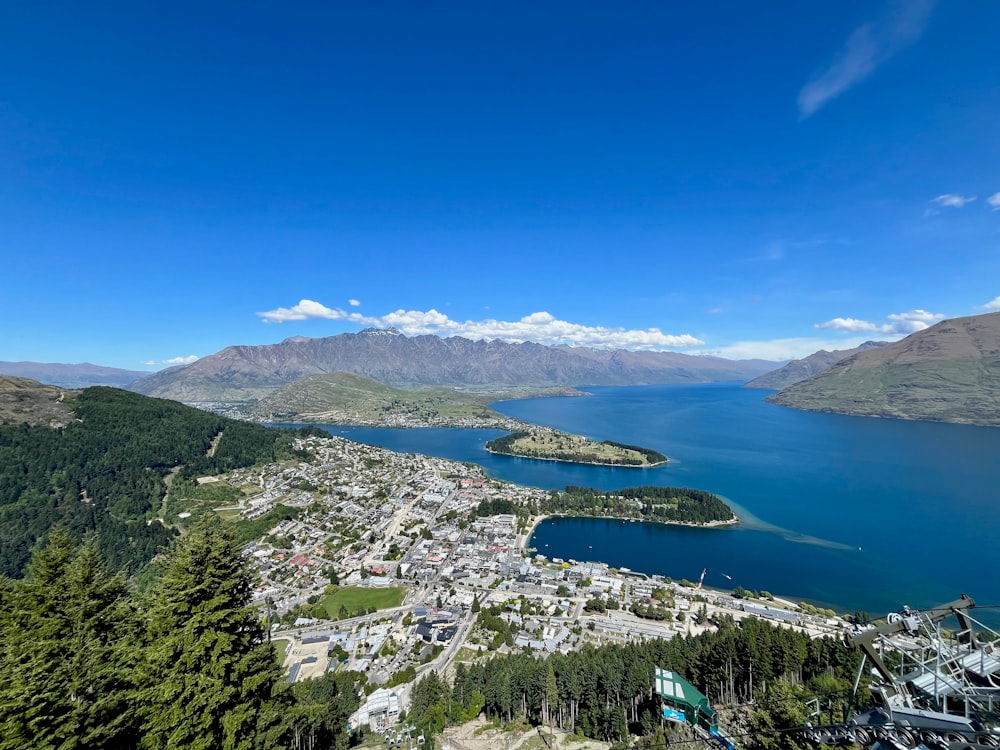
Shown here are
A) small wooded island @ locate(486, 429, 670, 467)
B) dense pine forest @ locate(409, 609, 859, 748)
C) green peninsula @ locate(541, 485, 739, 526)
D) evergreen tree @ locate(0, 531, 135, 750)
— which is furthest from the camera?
small wooded island @ locate(486, 429, 670, 467)

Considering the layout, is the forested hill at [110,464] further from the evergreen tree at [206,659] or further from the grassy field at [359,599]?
the evergreen tree at [206,659]

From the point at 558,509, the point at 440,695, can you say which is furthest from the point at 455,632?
the point at 558,509

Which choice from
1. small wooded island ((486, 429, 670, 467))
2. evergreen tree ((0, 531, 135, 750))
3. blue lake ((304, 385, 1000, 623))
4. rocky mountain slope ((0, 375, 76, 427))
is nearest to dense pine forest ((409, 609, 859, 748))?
evergreen tree ((0, 531, 135, 750))

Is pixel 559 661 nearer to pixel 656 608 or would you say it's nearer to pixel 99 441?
pixel 656 608

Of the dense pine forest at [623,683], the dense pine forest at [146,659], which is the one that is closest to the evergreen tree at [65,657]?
the dense pine forest at [146,659]

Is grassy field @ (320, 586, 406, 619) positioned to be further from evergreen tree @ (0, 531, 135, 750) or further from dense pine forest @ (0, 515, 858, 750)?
evergreen tree @ (0, 531, 135, 750)

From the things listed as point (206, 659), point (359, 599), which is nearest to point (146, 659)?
point (206, 659)

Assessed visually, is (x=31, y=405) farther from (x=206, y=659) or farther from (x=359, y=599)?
(x=206, y=659)
